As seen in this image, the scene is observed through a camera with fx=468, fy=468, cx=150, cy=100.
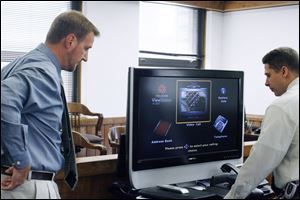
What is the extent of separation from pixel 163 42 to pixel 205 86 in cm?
449

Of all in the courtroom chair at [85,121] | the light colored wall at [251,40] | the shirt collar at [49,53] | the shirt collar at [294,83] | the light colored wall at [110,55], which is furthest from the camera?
the light colored wall at [251,40]

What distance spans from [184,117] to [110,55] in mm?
3681

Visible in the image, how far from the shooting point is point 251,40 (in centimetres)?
688

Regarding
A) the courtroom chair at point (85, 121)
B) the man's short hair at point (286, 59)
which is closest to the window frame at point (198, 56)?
the courtroom chair at point (85, 121)

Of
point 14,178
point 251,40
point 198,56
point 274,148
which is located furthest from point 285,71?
point 198,56

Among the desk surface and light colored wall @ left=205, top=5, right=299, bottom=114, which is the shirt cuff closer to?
the desk surface

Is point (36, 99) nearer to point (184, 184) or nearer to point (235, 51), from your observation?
point (184, 184)

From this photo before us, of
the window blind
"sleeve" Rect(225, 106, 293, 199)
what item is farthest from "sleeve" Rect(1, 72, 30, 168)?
the window blind

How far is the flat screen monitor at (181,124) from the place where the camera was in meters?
2.01

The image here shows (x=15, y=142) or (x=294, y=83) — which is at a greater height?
(x=294, y=83)

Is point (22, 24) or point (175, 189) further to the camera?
point (22, 24)

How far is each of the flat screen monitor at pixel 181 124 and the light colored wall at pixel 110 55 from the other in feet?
11.0

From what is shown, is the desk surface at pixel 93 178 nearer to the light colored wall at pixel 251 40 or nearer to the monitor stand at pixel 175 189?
the monitor stand at pixel 175 189

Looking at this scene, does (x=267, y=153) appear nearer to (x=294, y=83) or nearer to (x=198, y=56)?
(x=294, y=83)
